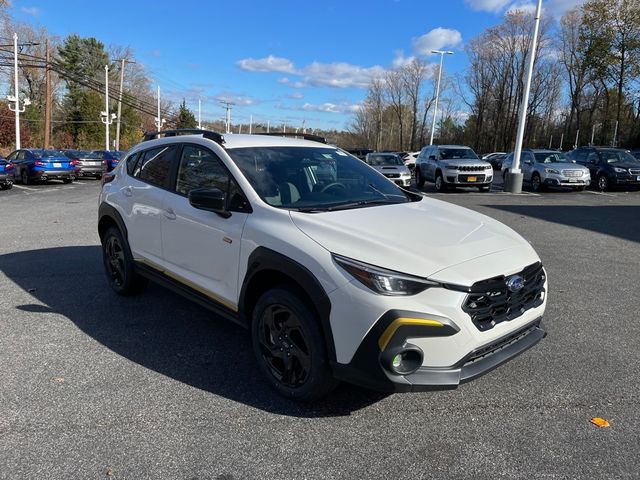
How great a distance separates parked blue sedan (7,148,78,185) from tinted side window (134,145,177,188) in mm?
19971

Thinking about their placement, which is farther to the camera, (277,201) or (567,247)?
(567,247)

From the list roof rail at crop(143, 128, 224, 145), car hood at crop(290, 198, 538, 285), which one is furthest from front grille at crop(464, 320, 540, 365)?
roof rail at crop(143, 128, 224, 145)

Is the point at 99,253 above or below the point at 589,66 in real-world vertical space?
below

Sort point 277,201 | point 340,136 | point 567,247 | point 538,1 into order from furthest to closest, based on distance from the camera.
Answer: point 340,136 < point 538,1 < point 567,247 < point 277,201

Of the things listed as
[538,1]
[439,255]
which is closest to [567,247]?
[439,255]

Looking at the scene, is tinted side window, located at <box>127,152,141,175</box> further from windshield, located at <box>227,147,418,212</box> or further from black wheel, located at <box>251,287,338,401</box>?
black wheel, located at <box>251,287,338,401</box>

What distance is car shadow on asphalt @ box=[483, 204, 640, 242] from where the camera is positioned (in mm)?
10477

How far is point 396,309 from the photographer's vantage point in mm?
2650

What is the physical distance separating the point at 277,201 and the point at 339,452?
1735mm

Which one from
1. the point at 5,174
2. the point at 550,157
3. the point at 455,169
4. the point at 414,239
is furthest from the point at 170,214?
the point at 550,157

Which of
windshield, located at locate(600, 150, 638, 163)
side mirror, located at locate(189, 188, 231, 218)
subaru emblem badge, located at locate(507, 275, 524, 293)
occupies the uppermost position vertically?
windshield, located at locate(600, 150, 638, 163)

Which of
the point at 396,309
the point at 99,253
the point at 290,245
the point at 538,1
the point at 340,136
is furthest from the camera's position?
the point at 340,136

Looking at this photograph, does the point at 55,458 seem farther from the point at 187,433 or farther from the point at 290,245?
the point at 290,245

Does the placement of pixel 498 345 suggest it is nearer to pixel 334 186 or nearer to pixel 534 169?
pixel 334 186
